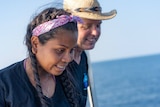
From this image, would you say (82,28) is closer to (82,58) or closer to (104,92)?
(82,58)

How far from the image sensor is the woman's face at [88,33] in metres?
1.98

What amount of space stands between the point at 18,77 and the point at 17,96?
7 cm

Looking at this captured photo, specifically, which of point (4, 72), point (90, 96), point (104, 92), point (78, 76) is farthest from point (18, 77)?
point (104, 92)

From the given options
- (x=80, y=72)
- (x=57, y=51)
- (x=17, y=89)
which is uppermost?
(x=57, y=51)

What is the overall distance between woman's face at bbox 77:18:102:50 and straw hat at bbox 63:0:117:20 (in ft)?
0.11

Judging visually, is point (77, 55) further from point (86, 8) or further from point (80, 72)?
point (86, 8)

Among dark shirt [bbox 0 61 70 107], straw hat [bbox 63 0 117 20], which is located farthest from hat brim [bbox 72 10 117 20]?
dark shirt [bbox 0 61 70 107]

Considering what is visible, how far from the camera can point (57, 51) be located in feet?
4.87

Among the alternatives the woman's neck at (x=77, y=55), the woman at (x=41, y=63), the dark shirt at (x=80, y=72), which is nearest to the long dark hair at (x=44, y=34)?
the woman at (x=41, y=63)

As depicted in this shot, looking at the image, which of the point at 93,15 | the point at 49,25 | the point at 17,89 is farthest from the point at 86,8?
the point at 17,89

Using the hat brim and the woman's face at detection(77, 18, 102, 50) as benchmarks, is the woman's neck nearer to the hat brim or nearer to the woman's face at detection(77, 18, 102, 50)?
the woman's face at detection(77, 18, 102, 50)

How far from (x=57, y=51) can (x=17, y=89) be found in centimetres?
19

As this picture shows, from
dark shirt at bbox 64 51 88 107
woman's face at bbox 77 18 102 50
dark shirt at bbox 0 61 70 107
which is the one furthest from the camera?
→ woman's face at bbox 77 18 102 50

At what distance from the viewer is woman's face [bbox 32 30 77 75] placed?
58.4 inches
